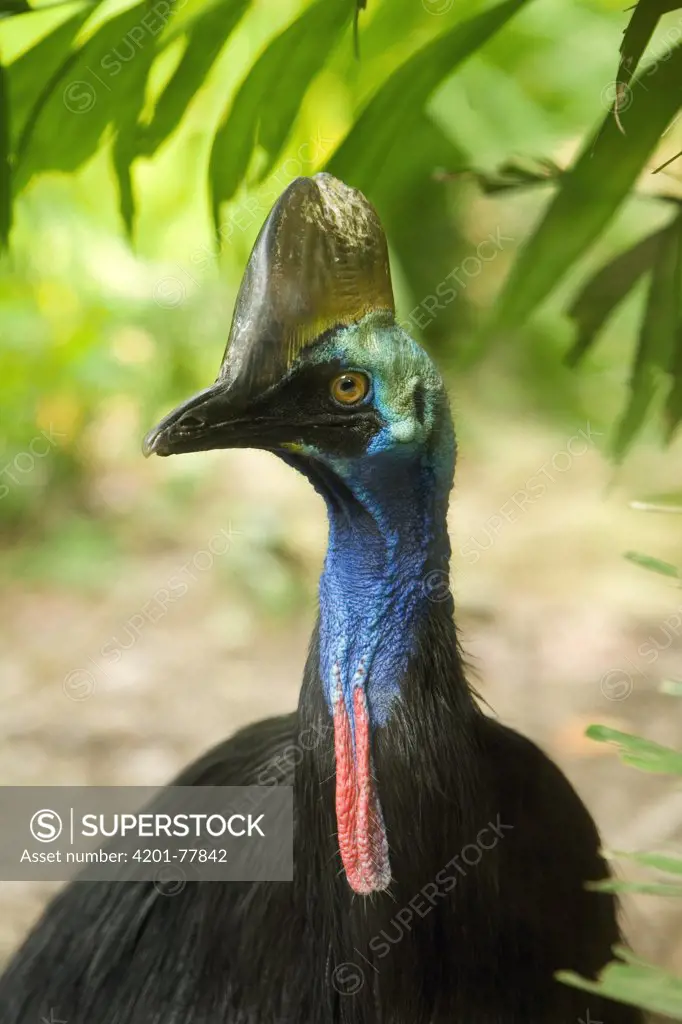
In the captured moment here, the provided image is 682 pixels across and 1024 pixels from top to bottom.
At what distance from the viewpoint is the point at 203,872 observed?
121 cm

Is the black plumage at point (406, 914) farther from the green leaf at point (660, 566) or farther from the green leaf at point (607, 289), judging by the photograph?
the green leaf at point (607, 289)

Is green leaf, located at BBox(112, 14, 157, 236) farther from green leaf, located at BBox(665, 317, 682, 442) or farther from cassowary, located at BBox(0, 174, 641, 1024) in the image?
green leaf, located at BBox(665, 317, 682, 442)

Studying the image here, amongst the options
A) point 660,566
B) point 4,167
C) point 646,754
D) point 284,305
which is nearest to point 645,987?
point 646,754

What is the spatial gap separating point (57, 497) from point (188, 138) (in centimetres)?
160

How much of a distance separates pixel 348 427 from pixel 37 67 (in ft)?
1.49

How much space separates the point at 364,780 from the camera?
3.35ft

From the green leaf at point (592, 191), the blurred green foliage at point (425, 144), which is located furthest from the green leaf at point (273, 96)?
the green leaf at point (592, 191)

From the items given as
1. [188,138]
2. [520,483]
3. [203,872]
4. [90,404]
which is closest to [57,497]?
[90,404]

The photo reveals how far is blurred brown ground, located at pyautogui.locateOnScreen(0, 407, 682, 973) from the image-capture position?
2.32m

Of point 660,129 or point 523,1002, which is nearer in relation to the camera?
point 660,129

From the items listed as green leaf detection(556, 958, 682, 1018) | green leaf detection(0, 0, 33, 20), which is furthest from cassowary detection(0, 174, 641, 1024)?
green leaf detection(556, 958, 682, 1018)

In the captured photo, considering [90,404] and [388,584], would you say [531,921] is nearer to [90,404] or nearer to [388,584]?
[388,584]

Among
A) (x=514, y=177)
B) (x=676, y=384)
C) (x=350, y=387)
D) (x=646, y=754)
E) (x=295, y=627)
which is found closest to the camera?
(x=646, y=754)

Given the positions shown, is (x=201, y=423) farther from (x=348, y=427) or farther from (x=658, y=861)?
(x=658, y=861)
